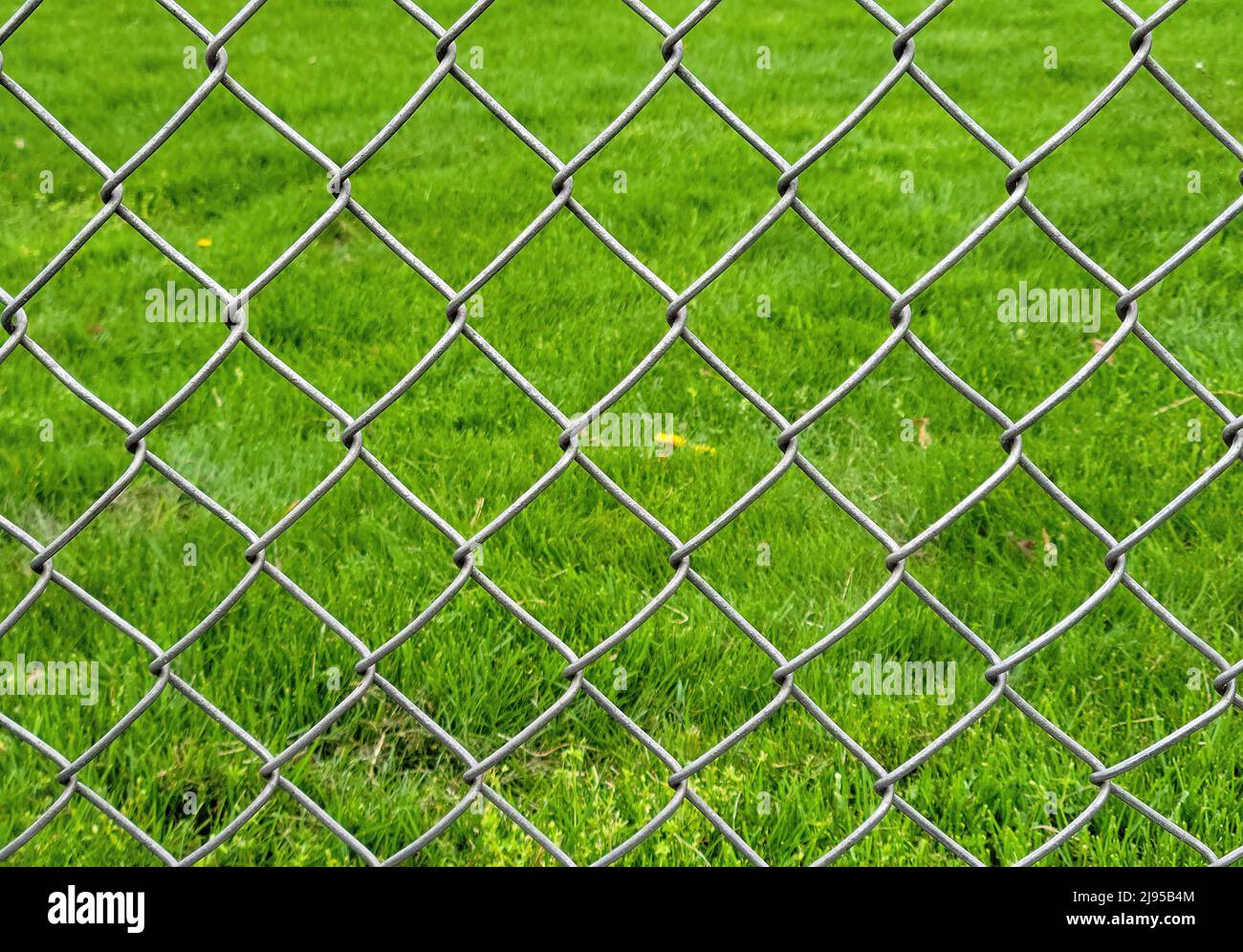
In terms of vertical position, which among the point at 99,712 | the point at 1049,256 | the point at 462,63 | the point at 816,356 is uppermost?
the point at 462,63

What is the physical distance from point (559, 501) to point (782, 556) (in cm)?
48

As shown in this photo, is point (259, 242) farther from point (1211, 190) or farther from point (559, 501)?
point (1211, 190)

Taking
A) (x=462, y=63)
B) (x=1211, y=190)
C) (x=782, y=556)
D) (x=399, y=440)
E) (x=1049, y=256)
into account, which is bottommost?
(x=782, y=556)

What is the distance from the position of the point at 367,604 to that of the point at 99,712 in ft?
1.54

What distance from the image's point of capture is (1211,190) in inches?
155

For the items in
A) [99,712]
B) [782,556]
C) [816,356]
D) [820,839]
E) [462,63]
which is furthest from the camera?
[462,63]

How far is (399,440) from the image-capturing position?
8.59 feet

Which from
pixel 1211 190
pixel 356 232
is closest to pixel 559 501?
pixel 356 232

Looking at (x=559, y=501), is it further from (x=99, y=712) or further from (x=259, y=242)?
(x=259, y=242)

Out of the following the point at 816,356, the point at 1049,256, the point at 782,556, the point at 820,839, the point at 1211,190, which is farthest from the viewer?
the point at 1211,190

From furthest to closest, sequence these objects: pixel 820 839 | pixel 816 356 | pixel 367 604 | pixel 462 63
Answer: pixel 462 63
pixel 816 356
pixel 367 604
pixel 820 839

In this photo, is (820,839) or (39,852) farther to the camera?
(820,839)

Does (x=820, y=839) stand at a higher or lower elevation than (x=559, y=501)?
lower

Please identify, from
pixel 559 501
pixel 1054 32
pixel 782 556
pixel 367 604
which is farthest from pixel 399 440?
pixel 1054 32
